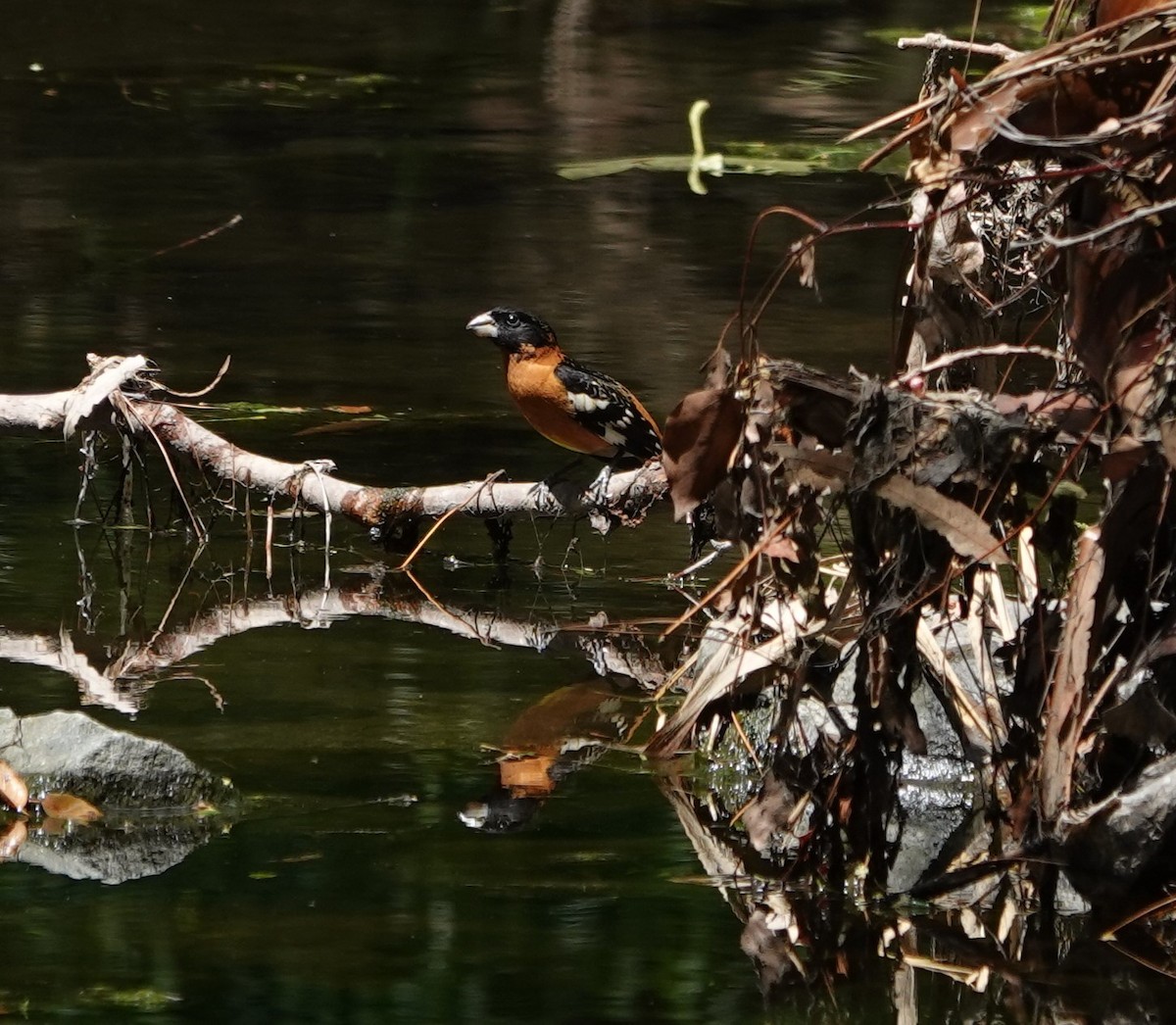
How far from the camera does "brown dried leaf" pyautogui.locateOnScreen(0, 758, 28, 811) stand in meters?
5.15

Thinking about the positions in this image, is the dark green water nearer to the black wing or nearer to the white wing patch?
the black wing

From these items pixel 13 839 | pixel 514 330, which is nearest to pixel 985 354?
pixel 13 839

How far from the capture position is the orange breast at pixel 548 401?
816cm

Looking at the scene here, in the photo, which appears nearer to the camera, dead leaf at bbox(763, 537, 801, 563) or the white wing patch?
dead leaf at bbox(763, 537, 801, 563)

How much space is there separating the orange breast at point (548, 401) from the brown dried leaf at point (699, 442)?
3370mm

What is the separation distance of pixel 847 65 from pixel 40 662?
1288 cm

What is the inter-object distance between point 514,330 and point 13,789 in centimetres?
365

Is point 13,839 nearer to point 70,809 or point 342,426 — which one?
point 70,809

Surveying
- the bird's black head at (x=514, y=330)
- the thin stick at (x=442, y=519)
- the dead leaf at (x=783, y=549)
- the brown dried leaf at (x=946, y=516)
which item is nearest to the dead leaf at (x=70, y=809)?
the dead leaf at (x=783, y=549)

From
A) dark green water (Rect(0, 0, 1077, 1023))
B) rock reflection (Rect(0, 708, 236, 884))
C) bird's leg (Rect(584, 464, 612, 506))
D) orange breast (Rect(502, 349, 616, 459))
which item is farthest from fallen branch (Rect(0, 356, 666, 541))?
rock reflection (Rect(0, 708, 236, 884))

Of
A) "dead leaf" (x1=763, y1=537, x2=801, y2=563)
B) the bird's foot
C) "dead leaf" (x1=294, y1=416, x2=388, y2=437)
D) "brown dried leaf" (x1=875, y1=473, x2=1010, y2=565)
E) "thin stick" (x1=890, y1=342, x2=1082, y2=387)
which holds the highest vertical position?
"thin stick" (x1=890, y1=342, x2=1082, y2=387)

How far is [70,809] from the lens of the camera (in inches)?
203

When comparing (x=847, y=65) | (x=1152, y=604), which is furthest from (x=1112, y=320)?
(x=847, y=65)

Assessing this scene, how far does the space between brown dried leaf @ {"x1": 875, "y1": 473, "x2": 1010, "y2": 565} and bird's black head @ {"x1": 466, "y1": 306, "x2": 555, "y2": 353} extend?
4.03 metres
